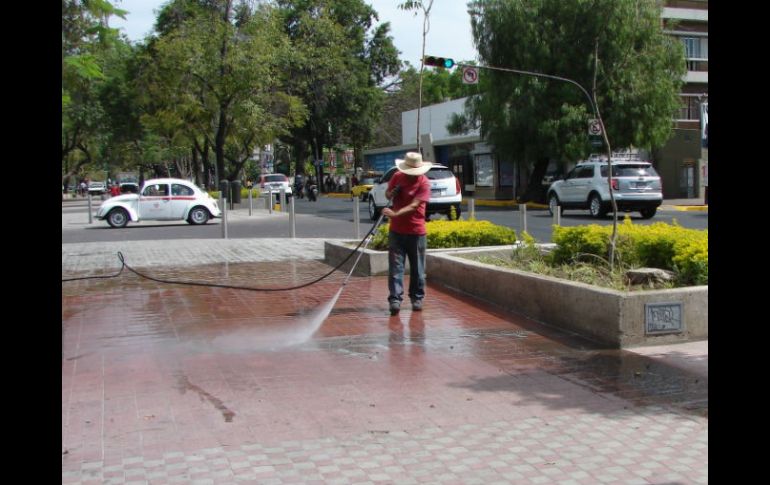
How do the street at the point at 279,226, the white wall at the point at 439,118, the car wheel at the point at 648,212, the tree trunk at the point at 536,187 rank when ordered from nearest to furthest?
the street at the point at 279,226, the car wheel at the point at 648,212, the tree trunk at the point at 536,187, the white wall at the point at 439,118

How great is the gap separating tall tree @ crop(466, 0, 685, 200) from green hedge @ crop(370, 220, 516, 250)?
21004 millimetres

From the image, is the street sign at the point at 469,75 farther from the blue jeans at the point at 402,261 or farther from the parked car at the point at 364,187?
the blue jeans at the point at 402,261

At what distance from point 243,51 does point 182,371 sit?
3055cm

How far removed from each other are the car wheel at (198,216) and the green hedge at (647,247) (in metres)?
18.9

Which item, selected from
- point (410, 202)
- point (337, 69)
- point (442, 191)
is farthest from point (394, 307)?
point (337, 69)

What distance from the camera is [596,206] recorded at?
26.1m

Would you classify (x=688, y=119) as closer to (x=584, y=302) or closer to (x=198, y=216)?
(x=198, y=216)

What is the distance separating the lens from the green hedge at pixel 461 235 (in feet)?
39.2

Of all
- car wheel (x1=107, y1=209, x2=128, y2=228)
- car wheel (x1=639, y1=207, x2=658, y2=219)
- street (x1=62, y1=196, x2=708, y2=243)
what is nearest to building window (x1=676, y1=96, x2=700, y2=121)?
street (x1=62, y1=196, x2=708, y2=243)

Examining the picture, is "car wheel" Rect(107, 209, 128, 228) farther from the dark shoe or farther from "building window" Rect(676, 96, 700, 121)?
"building window" Rect(676, 96, 700, 121)

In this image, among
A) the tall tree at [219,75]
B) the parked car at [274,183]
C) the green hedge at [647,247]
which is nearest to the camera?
the green hedge at [647,247]

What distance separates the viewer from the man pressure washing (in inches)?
346

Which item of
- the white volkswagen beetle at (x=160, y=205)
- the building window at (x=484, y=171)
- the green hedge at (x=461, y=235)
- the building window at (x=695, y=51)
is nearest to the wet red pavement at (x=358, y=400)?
the green hedge at (x=461, y=235)

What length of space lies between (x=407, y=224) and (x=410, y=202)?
23 centimetres
